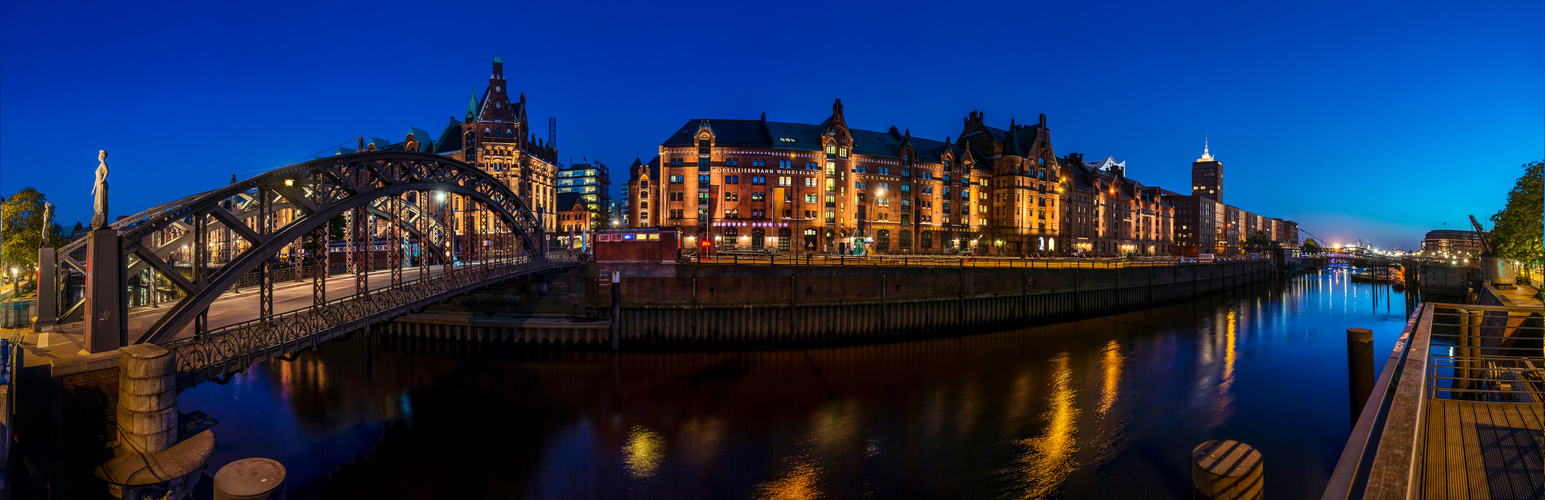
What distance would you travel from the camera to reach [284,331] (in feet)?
53.6

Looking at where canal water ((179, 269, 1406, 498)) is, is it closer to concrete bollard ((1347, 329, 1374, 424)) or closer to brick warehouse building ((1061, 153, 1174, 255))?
concrete bollard ((1347, 329, 1374, 424))

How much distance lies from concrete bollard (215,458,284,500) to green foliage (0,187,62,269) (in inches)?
1543

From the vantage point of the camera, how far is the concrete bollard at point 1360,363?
16250 millimetres

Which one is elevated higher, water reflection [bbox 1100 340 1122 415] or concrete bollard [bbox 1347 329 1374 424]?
concrete bollard [bbox 1347 329 1374 424]

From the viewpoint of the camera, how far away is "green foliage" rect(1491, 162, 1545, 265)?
32.6 metres

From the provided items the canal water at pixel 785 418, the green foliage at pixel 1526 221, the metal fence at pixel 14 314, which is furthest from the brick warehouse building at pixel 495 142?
the green foliage at pixel 1526 221

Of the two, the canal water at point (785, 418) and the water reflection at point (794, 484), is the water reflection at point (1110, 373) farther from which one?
the water reflection at point (794, 484)

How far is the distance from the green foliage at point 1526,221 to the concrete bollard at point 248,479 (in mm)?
49569

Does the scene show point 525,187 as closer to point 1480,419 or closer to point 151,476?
point 151,476

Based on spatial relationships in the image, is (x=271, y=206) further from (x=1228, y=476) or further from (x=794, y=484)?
(x=1228, y=476)

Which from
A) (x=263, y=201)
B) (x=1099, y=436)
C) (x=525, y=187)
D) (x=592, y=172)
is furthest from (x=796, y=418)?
(x=592, y=172)

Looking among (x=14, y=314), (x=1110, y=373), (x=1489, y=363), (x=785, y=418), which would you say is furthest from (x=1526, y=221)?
(x=14, y=314)

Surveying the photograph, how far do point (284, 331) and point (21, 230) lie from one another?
38.7 metres

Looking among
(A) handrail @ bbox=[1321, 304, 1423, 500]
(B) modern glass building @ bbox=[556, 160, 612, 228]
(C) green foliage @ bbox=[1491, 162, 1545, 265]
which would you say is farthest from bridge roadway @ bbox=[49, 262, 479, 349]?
(B) modern glass building @ bbox=[556, 160, 612, 228]
